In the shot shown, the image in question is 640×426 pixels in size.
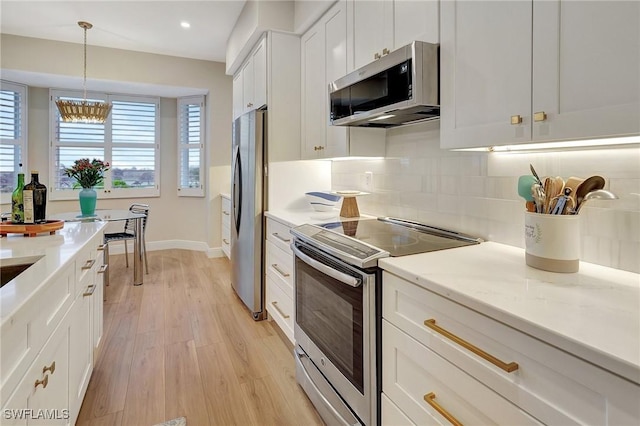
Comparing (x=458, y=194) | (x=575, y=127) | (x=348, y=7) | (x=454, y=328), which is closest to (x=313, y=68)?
(x=348, y=7)

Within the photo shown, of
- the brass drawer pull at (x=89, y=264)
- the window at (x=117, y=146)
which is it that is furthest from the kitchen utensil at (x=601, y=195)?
the window at (x=117, y=146)

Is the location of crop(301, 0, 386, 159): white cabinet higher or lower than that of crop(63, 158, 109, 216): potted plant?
higher

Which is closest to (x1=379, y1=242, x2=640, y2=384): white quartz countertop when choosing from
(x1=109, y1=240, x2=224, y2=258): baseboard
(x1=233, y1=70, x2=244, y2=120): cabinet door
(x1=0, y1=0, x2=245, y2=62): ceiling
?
(x1=233, y1=70, x2=244, y2=120): cabinet door

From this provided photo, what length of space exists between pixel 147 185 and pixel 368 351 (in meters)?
5.03

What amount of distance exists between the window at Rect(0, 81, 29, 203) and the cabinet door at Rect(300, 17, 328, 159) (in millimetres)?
4075

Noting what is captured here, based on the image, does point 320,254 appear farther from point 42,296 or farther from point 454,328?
point 42,296

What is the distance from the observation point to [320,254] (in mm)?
1693

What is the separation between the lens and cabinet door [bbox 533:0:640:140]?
2.85 feet

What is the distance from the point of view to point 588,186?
1.10 meters

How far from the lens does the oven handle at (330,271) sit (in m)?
1.37

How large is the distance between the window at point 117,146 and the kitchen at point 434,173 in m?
0.16

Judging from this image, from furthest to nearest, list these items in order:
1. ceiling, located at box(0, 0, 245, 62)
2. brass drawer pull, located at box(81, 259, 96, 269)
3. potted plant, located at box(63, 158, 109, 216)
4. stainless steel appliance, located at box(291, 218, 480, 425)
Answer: potted plant, located at box(63, 158, 109, 216) < ceiling, located at box(0, 0, 245, 62) < brass drawer pull, located at box(81, 259, 96, 269) < stainless steel appliance, located at box(291, 218, 480, 425)

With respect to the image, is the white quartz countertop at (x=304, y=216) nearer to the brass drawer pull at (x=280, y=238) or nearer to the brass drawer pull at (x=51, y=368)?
→ the brass drawer pull at (x=280, y=238)

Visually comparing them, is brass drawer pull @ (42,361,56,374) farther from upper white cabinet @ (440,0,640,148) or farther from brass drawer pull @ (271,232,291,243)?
upper white cabinet @ (440,0,640,148)
